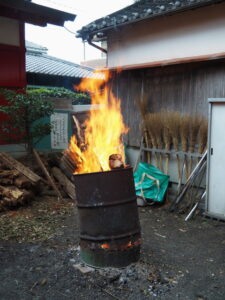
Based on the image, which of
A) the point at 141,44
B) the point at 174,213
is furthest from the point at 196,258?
the point at 141,44

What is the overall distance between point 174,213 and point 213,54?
3735mm

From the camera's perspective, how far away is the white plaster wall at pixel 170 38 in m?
7.07

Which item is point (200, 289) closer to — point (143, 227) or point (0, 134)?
point (143, 227)

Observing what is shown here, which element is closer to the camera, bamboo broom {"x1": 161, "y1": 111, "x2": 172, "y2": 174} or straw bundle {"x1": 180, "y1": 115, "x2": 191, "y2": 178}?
straw bundle {"x1": 180, "y1": 115, "x2": 191, "y2": 178}

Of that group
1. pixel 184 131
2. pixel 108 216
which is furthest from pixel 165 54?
pixel 108 216

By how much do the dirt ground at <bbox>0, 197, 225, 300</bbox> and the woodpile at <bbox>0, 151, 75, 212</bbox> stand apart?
1.19ft

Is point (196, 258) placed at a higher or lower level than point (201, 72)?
lower

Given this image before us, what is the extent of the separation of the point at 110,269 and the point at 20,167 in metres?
4.48

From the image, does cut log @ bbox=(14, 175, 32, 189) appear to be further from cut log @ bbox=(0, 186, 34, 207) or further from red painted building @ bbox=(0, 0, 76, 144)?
red painted building @ bbox=(0, 0, 76, 144)

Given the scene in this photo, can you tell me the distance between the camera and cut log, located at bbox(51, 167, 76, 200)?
825 centimetres

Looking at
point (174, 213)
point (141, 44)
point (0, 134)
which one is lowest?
point (174, 213)

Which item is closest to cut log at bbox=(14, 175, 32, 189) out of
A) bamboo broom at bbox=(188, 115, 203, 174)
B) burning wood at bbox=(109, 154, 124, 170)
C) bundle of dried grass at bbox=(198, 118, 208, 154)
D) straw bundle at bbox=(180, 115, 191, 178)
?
burning wood at bbox=(109, 154, 124, 170)

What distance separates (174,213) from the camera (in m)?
7.33

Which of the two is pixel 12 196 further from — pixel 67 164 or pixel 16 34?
pixel 16 34
